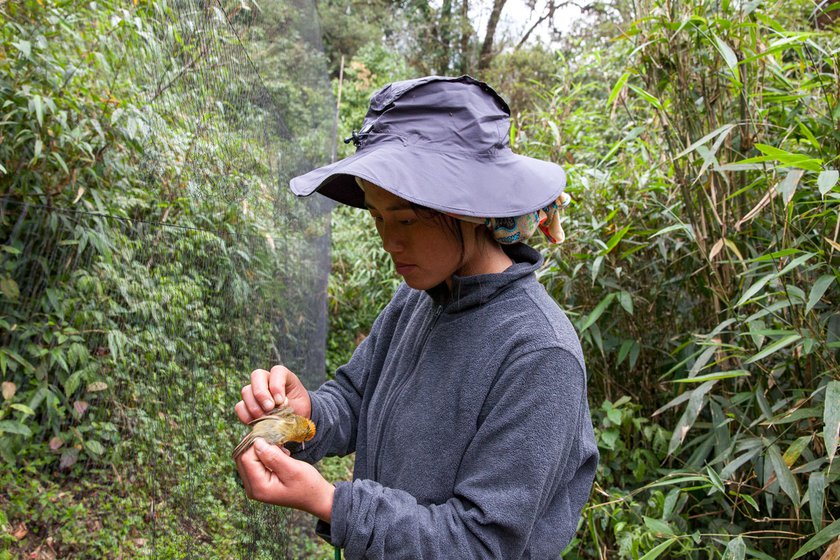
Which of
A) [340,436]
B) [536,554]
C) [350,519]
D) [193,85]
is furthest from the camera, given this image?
[340,436]

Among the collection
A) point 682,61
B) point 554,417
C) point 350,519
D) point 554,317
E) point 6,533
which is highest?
point 682,61

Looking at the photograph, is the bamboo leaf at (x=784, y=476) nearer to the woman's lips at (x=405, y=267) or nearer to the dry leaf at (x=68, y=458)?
the woman's lips at (x=405, y=267)

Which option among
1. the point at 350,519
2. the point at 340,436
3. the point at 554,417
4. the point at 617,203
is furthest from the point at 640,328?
the point at 350,519

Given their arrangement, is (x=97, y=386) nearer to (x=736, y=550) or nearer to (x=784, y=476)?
(x=736, y=550)

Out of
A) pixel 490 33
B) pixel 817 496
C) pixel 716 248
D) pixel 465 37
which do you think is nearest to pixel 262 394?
pixel 817 496

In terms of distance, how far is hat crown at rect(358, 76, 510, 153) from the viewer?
1187 mm

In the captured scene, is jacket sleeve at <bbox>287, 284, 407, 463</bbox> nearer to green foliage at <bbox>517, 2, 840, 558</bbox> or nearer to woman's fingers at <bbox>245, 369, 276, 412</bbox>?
woman's fingers at <bbox>245, 369, 276, 412</bbox>

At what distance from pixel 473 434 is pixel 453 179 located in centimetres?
42

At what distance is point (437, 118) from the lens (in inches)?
46.9

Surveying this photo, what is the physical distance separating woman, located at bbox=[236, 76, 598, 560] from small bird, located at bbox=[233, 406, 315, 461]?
0.03 meters

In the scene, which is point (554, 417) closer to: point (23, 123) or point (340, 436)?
point (340, 436)

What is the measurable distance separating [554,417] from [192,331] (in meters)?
0.66

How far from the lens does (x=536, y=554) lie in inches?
47.8

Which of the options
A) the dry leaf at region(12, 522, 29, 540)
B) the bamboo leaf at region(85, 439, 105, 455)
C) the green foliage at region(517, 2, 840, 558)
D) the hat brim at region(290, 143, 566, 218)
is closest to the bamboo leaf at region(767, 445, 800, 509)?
the green foliage at region(517, 2, 840, 558)
